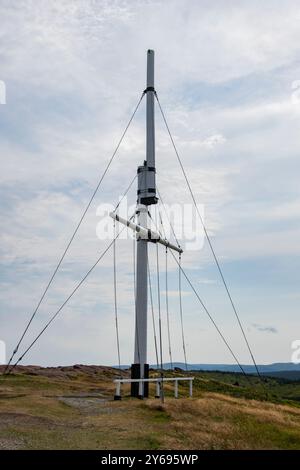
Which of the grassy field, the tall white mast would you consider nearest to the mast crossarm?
the tall white mast

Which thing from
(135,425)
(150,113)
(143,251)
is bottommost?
(135,425)

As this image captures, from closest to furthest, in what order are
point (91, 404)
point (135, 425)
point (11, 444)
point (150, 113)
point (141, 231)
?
point (11, 444)
point (135, 425)
point (91, 404)
point (141, 231)
point (150, 113)

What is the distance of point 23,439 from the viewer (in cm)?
1504

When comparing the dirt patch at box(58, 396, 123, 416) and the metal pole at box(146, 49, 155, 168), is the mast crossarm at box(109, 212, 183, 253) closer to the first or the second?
the metal pole at box(146, 49, 155, 168)

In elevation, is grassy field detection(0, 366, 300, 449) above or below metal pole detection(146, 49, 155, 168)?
below

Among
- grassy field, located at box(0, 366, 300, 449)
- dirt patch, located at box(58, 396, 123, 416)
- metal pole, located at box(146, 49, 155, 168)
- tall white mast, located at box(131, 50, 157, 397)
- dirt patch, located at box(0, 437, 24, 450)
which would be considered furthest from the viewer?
metal pole, located at box(146, 49, 155, 168)

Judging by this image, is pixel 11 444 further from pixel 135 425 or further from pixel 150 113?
pixel 150 113

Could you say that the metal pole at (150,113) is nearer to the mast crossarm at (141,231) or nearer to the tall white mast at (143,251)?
the tall white mast at (143,251)

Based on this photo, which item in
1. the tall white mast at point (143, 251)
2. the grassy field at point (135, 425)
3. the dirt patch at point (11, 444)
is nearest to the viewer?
the dirt patch at point (11, 444)

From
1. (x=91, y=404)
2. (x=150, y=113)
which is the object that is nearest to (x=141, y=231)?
(x=150, y=113)

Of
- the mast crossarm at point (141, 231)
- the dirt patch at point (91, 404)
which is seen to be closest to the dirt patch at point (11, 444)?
the dirt patch at point (91, 404)

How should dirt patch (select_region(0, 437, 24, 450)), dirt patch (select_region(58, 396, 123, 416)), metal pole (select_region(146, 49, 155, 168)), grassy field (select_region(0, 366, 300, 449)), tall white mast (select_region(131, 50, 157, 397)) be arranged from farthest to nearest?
1. metal pole (select_region(146, 49, 155, 168))
2. tall white mast (select_region(131, 50, 157, 397))
3. dirt patch (select_region(58, 396, 123, 416))
4. grassy field (select_region(0, 366, 300, 449))
5. dirt patch (select_region(0, 437, 24, 450))
